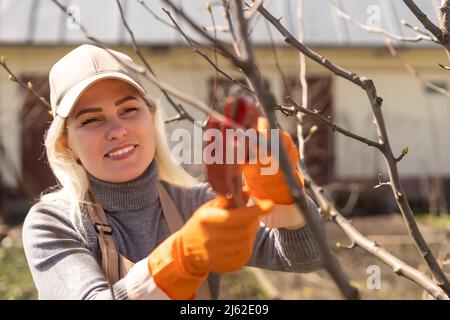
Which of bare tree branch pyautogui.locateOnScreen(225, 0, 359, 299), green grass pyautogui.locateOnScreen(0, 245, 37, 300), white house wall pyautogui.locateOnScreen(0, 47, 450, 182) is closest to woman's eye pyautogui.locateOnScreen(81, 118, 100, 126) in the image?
bare tree branch pyautogui.locateOnScreen(225, 0, 359, 299)

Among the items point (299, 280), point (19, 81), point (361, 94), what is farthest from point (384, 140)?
point (361, 94)

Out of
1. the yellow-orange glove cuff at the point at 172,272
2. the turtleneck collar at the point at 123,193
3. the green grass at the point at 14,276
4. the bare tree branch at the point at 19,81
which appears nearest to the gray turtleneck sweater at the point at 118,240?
the turtleneck collar at the point at 123,193

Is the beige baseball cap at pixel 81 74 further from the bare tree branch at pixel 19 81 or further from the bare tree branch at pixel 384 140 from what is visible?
the bare tree branch at pixel 384 140

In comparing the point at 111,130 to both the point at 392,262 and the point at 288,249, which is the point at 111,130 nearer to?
the point at 288,249

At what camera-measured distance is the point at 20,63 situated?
919 centimetres

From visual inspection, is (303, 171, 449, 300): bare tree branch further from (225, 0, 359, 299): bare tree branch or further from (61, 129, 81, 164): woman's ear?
(61, 129, 81, 164): woman's ear

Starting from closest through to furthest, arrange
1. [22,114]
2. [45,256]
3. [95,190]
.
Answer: [45,256] → [95,190] → [22,114]

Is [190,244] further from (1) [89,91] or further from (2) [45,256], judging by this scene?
(1) [89,91]

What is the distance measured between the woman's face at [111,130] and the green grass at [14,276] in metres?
2.87

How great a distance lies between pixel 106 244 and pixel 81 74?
0.45 meters

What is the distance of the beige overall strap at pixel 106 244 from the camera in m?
1.66

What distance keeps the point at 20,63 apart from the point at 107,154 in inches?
311

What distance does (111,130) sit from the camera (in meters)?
1.73

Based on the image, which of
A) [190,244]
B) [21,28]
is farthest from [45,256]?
[21,28]
